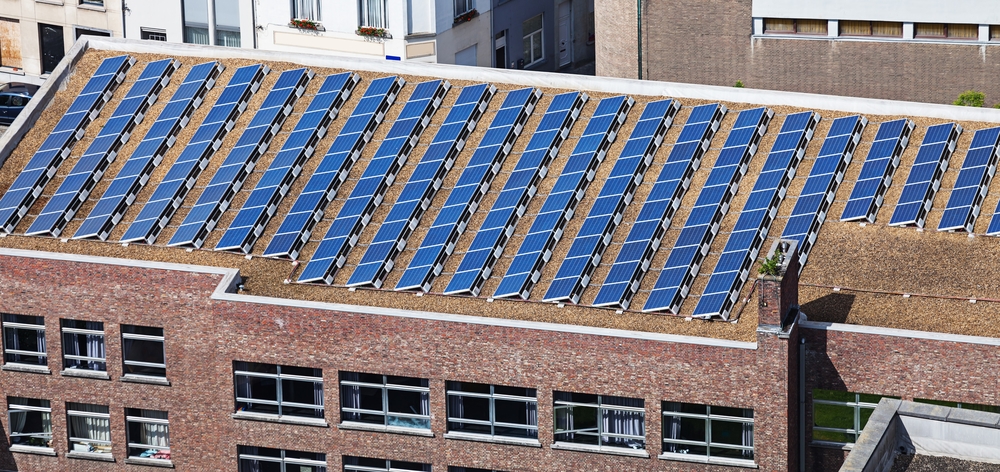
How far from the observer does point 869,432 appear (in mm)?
52312

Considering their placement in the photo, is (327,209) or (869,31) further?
(869,31)

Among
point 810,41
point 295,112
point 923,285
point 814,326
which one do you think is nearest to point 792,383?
point 814,326

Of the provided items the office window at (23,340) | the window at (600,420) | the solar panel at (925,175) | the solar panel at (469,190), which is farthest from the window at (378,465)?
the solar panel at (925,175)

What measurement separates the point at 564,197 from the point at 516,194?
170cm

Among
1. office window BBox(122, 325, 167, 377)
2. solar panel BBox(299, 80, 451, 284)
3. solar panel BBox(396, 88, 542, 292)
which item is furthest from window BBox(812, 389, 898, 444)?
office window BBox(122, 325, 167, 377)

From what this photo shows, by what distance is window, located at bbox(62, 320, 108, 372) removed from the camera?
70.4 metres

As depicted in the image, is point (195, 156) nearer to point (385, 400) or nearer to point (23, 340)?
point (23, 340)


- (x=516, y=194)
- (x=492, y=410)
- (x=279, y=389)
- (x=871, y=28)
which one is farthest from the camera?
(x=871, y=28)

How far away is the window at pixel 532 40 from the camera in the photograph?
362 feet

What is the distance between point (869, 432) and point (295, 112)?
32042 mm

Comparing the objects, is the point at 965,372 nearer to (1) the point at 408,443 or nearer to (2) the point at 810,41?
(1) the point at 408,443

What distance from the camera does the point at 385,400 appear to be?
222 feet

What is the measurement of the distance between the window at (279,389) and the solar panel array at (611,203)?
8.39 meters

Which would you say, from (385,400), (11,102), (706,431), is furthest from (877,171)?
(11,102)
